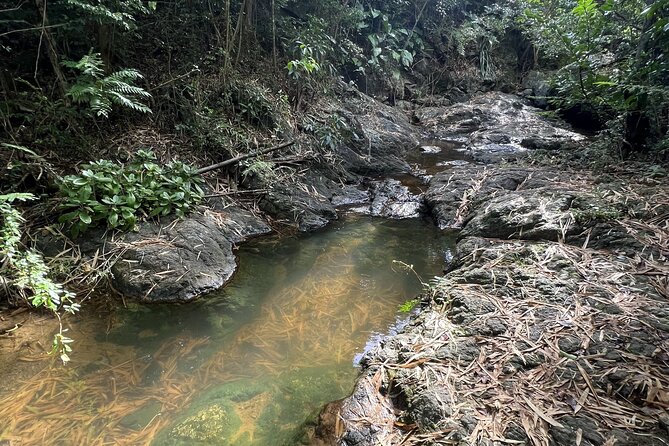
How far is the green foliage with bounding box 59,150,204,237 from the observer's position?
3379 mm

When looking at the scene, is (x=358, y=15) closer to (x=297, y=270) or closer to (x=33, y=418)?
(x=297, y=270)

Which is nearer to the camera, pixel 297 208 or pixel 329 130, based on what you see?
pixel 297 208

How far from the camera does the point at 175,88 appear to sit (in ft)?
16.9

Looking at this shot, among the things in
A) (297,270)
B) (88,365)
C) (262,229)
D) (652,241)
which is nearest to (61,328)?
(88,365)

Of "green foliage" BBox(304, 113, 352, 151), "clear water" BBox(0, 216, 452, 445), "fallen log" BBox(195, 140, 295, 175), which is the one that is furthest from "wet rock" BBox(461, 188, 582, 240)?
"green foliage" BBox(304, 113, 352, 151)

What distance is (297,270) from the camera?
3.86 metres

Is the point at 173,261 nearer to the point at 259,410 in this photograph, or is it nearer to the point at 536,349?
the point at 259,410

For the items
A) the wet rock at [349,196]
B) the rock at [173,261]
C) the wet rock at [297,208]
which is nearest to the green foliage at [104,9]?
the rock at [173,261]

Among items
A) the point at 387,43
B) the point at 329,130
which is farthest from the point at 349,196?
the point at 387,43

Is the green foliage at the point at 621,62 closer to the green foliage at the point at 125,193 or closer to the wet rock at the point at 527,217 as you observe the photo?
the wet rock at the point at 527,217

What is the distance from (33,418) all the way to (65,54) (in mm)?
3974

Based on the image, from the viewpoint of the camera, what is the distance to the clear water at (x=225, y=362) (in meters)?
2.11

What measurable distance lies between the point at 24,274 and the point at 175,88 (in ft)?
10.9

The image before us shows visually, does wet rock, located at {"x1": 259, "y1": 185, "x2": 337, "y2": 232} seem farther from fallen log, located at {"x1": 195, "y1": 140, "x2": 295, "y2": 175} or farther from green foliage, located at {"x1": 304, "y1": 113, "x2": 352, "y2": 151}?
green foliage, located at {"x1": 304, "y1": 113, "x2": 352, "y2": 151}
